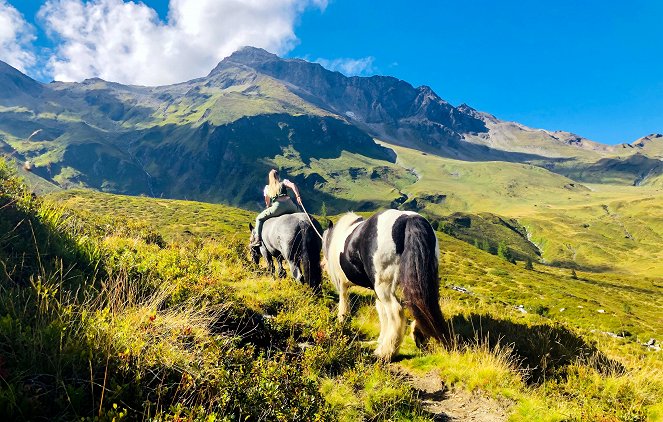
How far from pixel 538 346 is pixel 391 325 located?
340 cm

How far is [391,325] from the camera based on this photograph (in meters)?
7.79

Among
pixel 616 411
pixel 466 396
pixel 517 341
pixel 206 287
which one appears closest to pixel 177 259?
pixel 206 287

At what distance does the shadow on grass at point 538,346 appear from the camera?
741 cm

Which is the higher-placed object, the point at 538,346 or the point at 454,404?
the point at 538,346

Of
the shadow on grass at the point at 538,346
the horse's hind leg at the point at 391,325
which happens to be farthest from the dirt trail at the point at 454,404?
the shadow on grass at the point at 538,346

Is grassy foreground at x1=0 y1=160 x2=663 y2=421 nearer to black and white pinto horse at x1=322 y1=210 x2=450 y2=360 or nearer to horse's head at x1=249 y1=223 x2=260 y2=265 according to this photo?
black and white pinto horse at x1=322 y1=210 x2=450 y2=360

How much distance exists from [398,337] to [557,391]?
280 cm

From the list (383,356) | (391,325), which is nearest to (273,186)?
(391,325)

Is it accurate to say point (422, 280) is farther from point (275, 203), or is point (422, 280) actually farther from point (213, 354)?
point (275, 203)

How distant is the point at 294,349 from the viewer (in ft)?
23.0

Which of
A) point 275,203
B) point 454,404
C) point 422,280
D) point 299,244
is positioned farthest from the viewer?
point 275,203

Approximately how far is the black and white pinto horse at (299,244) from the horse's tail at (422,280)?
181 inches

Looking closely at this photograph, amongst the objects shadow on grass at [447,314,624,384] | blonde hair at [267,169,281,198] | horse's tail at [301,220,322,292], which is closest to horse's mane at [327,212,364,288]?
horse's tail at [301,220,322,292]

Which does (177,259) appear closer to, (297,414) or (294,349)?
(294,349)
